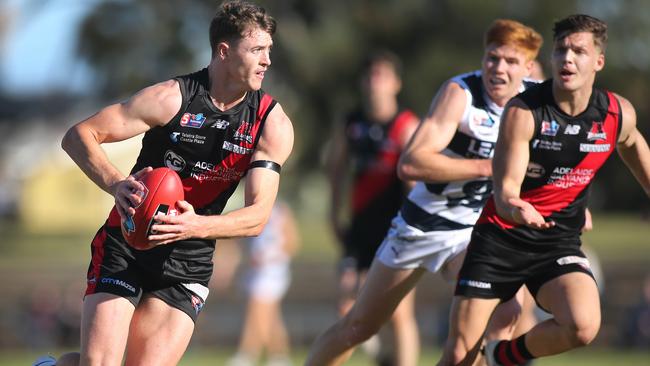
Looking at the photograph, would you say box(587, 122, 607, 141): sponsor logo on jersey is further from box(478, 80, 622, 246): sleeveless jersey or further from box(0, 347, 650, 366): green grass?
box(0, 347, 650, 366): green grass

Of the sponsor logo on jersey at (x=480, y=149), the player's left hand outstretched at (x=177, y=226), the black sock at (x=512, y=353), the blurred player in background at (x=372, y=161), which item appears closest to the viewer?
the player's left hand outstretched at (x=177, y=226)

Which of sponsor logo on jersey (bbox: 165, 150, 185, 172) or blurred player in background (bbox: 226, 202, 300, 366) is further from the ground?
sponsor logo on jersey (bbox: 165, 150, 185, 172)

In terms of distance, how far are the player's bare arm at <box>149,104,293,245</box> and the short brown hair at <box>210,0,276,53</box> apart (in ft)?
1.54

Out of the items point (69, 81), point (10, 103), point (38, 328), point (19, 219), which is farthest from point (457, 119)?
point (10, 103)

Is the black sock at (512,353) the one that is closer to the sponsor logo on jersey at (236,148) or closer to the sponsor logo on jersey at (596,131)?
the sponsor logo on jersey at (596,131)

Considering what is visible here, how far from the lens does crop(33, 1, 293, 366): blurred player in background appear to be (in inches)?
225

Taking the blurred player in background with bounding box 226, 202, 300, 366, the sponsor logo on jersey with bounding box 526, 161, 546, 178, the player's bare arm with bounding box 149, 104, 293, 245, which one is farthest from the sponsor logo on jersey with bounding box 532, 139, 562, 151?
the blurred player in background with bounding box 226, 202, 300, 366

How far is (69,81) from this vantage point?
3181cm

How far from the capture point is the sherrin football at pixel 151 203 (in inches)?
210

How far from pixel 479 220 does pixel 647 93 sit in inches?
1048

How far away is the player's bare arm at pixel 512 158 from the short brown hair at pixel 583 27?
0.48 metres

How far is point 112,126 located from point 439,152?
2.09 metres

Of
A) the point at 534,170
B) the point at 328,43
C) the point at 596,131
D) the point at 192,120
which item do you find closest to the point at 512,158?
the point at 534,170

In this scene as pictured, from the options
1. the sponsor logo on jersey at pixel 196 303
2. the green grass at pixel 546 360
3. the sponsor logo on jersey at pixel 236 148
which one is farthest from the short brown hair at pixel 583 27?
the green grass at pixel 546 360
